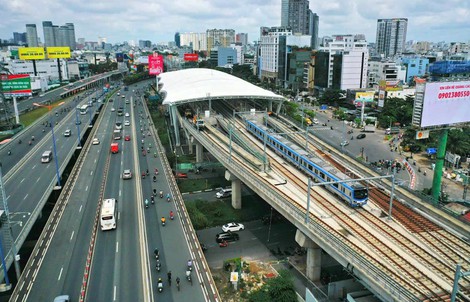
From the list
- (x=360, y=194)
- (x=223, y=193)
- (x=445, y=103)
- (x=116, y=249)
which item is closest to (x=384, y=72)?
(x=445, y=103)

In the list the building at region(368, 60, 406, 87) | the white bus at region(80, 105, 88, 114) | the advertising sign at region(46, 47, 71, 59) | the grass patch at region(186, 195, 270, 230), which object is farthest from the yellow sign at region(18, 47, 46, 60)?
the grass patch at region(186, 195, 270, 230)

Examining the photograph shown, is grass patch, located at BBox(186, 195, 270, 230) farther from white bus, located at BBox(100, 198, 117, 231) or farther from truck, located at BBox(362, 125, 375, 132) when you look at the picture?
truck, located at BBox(362, 125, 375, 132)

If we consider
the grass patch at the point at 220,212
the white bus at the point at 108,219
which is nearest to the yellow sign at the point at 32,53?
the grass patch at the point at 220,212

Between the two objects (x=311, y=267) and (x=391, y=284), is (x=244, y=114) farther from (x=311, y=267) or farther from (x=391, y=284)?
(x=391, y=284)

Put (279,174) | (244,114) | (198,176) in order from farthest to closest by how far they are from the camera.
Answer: (244,114) < (198,176) < (279,174)

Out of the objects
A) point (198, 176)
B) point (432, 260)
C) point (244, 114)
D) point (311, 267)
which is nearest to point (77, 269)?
point (311, 267)

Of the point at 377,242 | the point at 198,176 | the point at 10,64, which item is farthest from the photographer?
the point at 10,64

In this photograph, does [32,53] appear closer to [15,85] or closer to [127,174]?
[15,85]
